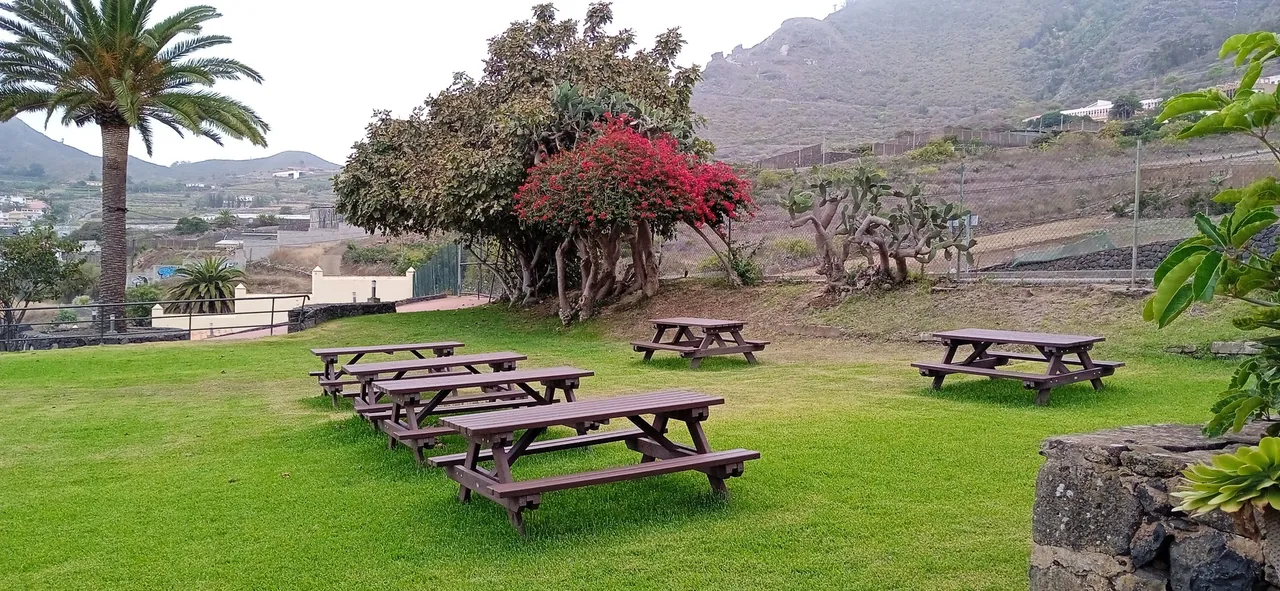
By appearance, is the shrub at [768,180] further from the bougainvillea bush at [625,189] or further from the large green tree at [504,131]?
the bougainvillea bush at [625,189]

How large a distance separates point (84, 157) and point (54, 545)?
154 meters

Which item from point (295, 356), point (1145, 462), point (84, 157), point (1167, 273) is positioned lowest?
point (295, 356)

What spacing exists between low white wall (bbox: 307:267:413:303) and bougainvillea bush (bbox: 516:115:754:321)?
20095mm

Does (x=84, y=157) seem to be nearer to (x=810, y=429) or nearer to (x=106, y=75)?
(x=106, y=75)

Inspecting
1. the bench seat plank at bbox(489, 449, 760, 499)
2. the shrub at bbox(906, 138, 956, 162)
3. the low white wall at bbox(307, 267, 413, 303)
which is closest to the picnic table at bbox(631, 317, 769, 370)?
the bench seat plank at bbox(489, 449, 760, 499)

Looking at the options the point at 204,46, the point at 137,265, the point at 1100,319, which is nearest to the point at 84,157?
the point at 137,265

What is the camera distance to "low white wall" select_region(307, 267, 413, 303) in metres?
37.4

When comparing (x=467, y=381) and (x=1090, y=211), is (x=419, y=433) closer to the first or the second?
(x=467, y=381)

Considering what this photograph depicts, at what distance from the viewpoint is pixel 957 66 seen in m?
102

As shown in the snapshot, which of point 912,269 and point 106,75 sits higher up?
point 106,75

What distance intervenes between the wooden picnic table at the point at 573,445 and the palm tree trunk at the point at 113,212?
1871 cm

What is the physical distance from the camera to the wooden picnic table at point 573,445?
4.93 meters

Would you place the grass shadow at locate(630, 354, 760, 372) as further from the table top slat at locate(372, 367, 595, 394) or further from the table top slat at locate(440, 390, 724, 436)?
the table top slat at locate(440, 390, 724, 436)

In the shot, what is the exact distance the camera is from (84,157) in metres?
138
